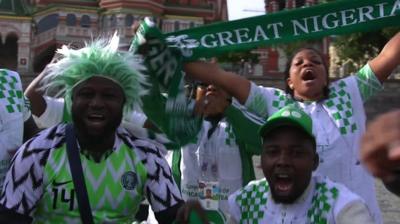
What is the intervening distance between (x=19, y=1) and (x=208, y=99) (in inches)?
1337

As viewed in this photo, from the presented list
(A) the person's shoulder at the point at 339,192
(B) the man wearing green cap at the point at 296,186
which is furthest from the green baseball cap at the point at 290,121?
(A) the person's shoulder at the point at 339,192

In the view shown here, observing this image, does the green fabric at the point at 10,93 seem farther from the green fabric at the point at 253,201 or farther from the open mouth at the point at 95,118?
the green fabric at the point at 253,201

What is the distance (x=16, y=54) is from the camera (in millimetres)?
36281

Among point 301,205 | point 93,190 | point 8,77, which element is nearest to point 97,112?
point 93,190

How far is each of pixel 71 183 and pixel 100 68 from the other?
17.7 inches

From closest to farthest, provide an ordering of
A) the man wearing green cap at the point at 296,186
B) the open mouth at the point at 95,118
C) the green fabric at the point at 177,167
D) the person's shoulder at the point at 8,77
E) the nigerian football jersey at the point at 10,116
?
the man wearing green cap at the point at 296,186 → the open mouth at the point at 95,118 → the nigerian football jersey at the point at 10,116 → the person's shoulder at the point at 8,77 → the green fabric at the point at 177,167

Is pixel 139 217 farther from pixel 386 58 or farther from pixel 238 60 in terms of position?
pixel 238 60

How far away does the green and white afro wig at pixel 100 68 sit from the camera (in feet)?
8.09

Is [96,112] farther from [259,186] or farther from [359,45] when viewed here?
[359,45]

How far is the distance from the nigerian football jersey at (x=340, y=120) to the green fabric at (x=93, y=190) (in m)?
1.11

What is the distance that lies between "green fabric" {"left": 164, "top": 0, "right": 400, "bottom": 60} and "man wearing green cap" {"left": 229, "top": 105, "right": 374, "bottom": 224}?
1.15m

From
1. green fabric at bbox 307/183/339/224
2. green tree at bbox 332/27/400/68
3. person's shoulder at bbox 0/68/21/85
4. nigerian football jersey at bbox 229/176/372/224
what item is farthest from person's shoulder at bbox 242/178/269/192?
green tree at bbox 332/27/400/68

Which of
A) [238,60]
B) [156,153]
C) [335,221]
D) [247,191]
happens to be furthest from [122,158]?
[238,60]

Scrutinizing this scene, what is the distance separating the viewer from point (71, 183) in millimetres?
2381
